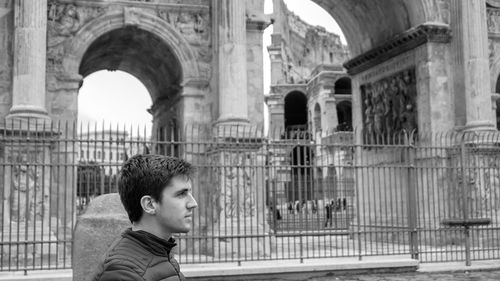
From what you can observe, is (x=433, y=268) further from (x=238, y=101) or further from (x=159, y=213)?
(x=159, y=213)

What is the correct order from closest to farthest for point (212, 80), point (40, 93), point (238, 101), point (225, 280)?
1. point (225, 280)
2. point (40, 93)
3. point (238, 101)
4. point (212, 80)

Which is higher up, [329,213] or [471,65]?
[471,65]

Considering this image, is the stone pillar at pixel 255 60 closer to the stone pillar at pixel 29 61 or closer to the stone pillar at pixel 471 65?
the stone pillar at pixel 29 61

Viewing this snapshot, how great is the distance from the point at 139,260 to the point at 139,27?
13121mm

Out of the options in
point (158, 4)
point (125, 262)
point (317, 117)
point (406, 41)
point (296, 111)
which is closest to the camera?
point (125, 262)

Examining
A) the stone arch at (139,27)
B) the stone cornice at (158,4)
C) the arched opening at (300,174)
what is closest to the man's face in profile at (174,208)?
the arched opening at (300,174)

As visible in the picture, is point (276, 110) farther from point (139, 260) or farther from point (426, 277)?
point (139, 260)

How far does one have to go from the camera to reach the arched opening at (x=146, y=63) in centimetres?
1532

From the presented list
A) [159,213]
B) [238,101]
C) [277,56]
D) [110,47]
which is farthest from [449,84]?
[277,56]

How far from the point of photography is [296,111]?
55219 mm

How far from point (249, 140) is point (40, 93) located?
4.35m

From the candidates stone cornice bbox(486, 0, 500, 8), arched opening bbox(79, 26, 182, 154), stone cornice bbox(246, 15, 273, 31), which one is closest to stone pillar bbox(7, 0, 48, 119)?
arched opening bbox(79, 26, 182, 154)

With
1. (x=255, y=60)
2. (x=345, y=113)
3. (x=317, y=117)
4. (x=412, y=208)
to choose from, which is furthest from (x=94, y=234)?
(x=345, y=113)

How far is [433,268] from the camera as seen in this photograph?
1171cm
